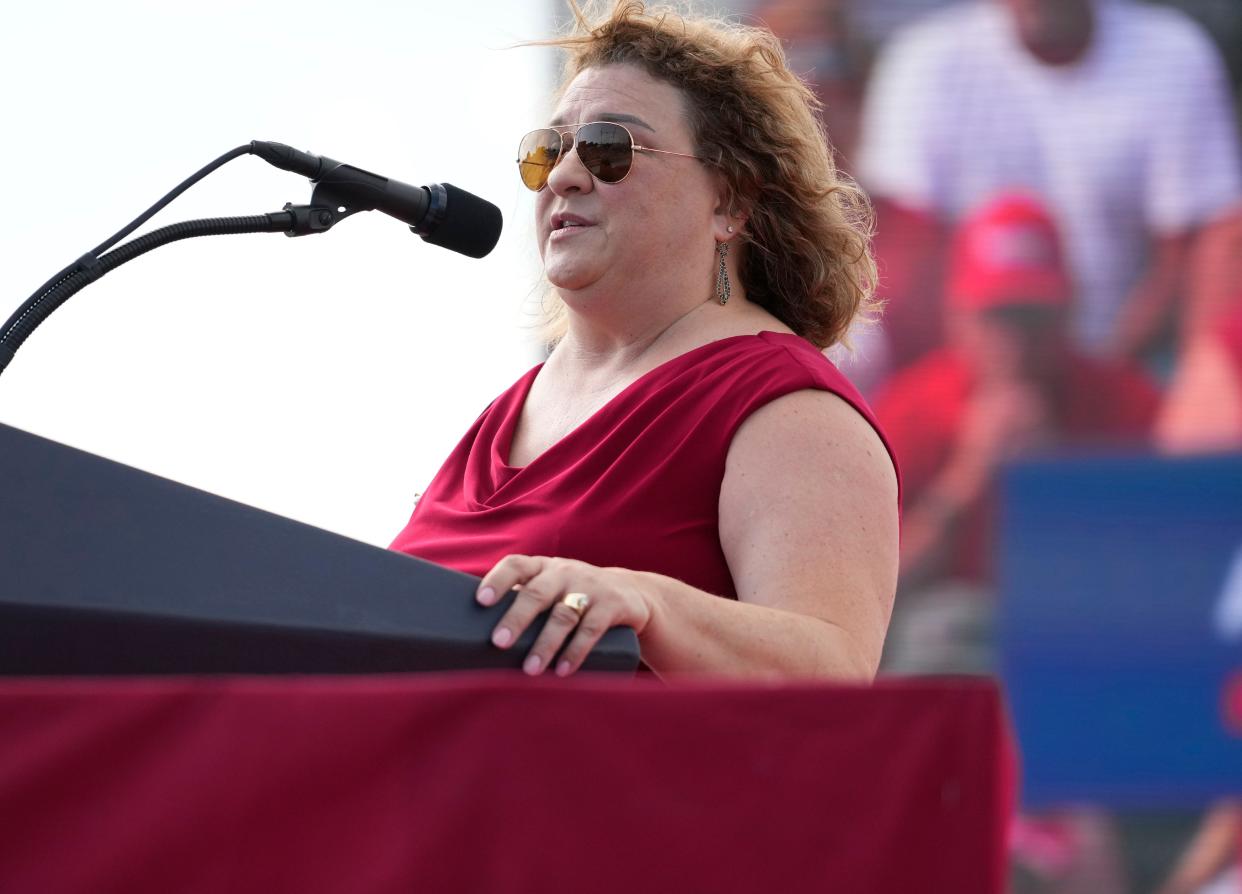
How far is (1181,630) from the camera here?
409 centimetres

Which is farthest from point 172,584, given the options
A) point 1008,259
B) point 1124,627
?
point 1008,259

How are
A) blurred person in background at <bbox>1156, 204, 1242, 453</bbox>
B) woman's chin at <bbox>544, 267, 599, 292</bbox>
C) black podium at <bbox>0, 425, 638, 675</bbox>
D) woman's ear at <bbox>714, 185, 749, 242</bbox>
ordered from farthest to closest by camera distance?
blurred person in background at <bbox>1156, 204, 1242, 453</bbox> < woman's ear at <bbox>714, 185, 749, 242</bbox> < woman's chin at <bbox>544, 267, 599, 292</bbox> < black podium at <bbox>0, 425, 638, 675</bbox>

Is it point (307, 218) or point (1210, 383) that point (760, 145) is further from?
point (1210, 383)

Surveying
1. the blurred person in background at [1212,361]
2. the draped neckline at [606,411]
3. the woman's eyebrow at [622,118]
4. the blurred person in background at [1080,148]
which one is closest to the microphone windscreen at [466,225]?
the draped neckline at [606,411]

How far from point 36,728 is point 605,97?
135 cm

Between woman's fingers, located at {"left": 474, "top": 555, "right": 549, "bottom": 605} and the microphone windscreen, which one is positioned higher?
the microphone windscreen

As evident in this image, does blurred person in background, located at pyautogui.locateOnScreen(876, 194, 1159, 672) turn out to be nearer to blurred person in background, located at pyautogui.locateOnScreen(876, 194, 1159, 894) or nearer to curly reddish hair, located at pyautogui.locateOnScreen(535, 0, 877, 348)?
blurred person in background, located at pyautogui.locateOnScreen(876, 194, 1159, 894)

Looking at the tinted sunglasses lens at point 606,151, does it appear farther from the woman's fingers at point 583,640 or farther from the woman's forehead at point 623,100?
the woman's fingers at point 583,640

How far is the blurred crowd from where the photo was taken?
430cm

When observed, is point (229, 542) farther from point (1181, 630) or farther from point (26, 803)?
point (1181, 630)

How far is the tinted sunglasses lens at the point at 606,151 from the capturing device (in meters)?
1.91

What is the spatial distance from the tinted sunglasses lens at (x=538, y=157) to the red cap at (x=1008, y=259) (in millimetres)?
2624

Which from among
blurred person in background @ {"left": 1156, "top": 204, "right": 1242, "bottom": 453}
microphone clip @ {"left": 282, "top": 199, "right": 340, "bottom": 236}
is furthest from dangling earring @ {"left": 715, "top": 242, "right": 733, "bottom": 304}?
blurred person in background @ {"left": 1156, "top": 204, "right": 1242, "bottom": 453}

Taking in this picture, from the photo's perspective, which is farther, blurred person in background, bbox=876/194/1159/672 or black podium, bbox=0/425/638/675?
blurred person in background, bbox=876/194/1159/672
